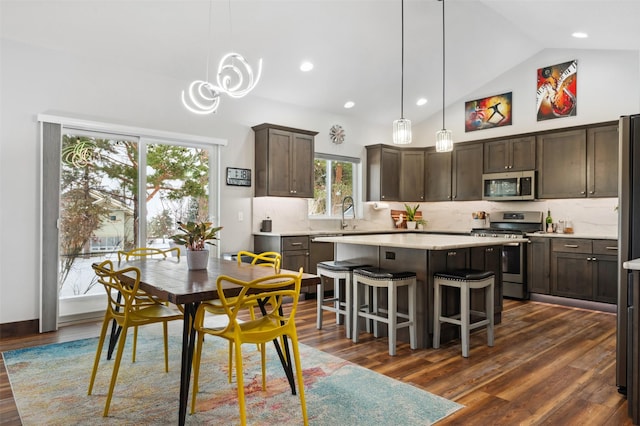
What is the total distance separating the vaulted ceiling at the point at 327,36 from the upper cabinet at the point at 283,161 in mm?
593

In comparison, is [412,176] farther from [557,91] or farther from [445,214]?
[557,91]

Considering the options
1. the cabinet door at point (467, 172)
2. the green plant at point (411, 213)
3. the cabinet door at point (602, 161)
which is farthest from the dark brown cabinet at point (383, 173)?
the cabinet door at point (602, 161)

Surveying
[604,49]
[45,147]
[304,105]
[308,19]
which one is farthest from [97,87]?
[604,49]

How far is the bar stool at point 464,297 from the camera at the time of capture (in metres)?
3.35

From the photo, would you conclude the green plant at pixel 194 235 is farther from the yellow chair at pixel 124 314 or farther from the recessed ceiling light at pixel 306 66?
the recessed ceiling light at pixel 306 66

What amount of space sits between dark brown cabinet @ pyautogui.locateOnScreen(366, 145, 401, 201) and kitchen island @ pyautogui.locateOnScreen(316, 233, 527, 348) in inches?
117

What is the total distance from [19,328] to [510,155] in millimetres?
6496

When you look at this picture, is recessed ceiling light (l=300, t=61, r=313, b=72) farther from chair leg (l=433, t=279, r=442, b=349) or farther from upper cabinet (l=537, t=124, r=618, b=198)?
upper cabinet (l=537, t=124, r=618, b=198)

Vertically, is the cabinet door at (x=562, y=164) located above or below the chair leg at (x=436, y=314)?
above

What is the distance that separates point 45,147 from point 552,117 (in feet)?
21.1

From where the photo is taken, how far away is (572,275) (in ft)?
17.2

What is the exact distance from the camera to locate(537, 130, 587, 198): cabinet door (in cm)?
555

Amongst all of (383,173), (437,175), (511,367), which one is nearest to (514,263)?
(437,175)

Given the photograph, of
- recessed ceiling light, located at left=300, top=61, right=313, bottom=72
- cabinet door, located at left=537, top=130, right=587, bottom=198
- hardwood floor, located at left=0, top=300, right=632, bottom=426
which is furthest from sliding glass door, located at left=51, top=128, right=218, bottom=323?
cabinet door, located at left=537, top=130, right=587, bottom=198
